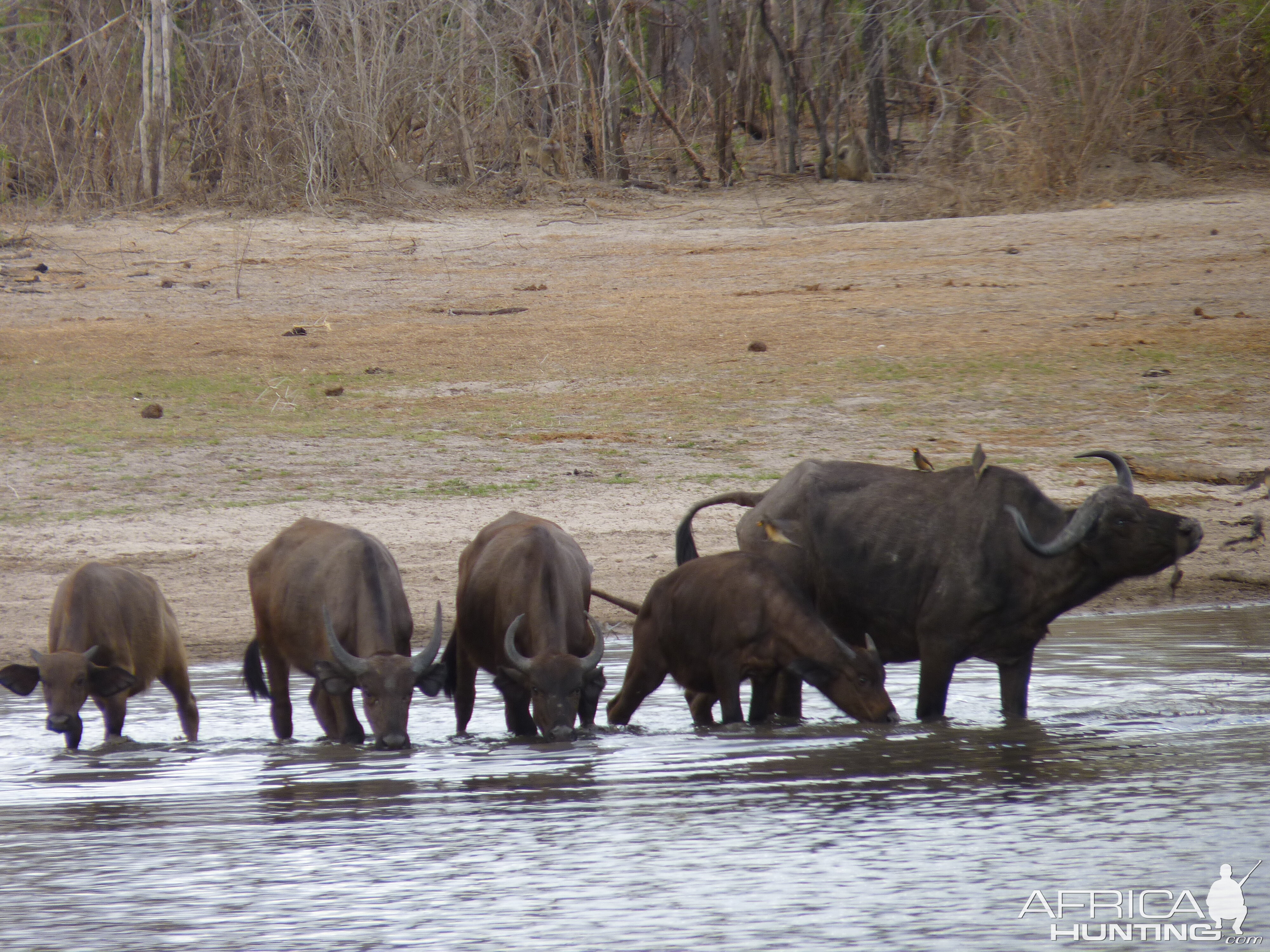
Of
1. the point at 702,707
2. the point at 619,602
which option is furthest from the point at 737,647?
the point at 619,602

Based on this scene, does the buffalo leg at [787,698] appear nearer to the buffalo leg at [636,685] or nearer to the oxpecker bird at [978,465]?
the buffalo leg at [636,685]

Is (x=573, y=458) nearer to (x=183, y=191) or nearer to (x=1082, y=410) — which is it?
(x=1082, y=410)

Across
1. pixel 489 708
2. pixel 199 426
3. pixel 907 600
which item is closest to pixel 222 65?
pixel 199 426

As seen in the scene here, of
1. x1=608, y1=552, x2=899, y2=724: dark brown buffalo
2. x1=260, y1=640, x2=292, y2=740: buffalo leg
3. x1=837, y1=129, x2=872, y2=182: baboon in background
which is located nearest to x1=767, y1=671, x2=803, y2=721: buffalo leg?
x1=608, y1=552, x2=899, y2=724: dark brown buffalo

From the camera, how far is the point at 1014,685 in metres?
8.00

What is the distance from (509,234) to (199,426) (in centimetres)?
678

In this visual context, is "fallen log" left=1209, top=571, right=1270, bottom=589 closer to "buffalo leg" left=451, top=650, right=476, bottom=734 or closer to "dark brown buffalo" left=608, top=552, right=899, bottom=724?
"dark brown buffalo" left=608, top=552, right=899, bottom=724

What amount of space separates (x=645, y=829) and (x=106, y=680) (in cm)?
292

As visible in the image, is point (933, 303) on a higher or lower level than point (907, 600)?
higher

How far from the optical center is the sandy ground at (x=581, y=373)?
11766 millimetres

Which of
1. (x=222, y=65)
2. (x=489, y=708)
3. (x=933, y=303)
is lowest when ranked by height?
(x=489, y=708)

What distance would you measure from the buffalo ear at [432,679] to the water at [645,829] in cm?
27

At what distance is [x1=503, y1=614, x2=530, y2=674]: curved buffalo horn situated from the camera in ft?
24.6

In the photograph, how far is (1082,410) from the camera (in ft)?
46.2
